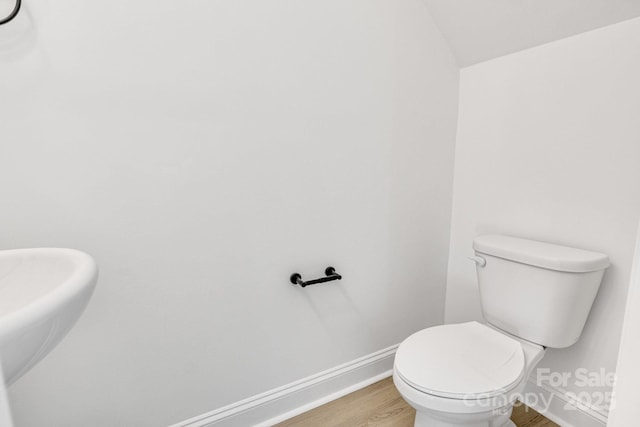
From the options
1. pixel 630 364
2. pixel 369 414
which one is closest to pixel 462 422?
pixel 369 414

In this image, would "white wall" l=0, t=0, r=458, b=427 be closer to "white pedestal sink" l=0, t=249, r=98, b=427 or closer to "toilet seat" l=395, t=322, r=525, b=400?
"white pedestal sink" l=0, t=249, r=98, b=427

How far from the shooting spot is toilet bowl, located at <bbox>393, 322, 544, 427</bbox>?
1.00 metres

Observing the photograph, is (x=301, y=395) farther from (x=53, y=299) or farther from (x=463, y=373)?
(x=53, y=299)

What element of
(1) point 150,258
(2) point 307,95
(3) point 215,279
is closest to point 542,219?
(2) point 307,95

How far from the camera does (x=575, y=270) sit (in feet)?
3.76

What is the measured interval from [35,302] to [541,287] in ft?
4.66

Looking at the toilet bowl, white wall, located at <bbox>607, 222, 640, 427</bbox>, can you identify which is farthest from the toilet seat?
white wall, located at <bbox>607, 222, 640, 427</bbox>

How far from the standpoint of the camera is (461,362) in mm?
1125

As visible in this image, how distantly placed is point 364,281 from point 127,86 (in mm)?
1188

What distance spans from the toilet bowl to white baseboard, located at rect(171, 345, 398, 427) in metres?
0.41

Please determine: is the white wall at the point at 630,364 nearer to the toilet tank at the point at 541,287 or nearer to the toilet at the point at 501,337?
the toilet at the point at 501,337

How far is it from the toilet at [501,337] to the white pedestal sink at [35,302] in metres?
0.94

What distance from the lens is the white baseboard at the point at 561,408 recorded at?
130 cm

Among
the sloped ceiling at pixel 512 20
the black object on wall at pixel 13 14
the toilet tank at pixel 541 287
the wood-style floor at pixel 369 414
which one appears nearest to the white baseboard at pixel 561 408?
the wood-style floor at pixel 369 414
